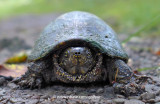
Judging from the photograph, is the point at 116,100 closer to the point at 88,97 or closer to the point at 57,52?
the point at 88,97

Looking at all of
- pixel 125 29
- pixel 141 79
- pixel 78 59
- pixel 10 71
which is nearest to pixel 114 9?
pixel 125 29

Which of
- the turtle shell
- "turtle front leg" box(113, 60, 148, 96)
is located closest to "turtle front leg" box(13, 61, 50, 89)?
the turtle shell

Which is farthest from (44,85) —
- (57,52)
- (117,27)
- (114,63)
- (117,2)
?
(117,2)

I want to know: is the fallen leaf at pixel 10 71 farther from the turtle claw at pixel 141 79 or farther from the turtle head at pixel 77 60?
the turtle claw at pixel 141 79

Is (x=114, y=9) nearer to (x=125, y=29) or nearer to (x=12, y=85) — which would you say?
(x=125, y=29)

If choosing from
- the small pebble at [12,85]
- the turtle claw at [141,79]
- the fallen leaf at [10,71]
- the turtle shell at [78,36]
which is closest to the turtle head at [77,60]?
the turtle shell at [78,36]

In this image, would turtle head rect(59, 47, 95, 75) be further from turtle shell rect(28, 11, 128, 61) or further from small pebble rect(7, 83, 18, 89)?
small pebble rect(7, 83, 18, 89)
